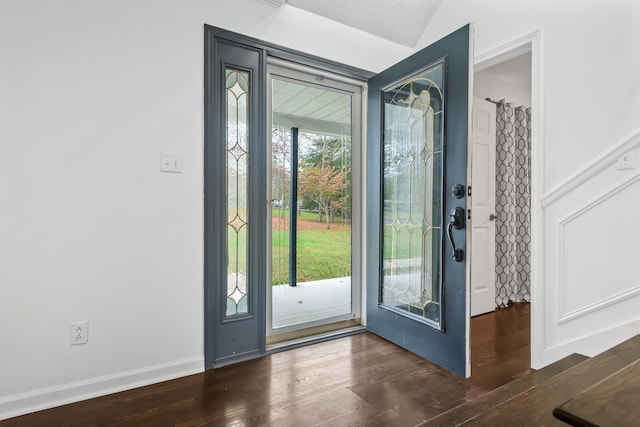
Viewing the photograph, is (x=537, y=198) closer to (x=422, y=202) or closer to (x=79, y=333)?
(x=422, y=202)

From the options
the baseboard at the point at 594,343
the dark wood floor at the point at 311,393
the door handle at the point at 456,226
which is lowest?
the dark wood floor at the point at 311,393

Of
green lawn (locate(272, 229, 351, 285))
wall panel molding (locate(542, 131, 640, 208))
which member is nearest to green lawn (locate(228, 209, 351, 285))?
green lawn (locate(272, 229, 351, 285))

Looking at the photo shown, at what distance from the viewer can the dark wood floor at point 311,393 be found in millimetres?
1644

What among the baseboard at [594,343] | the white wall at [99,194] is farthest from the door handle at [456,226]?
the white wall at [99,194]

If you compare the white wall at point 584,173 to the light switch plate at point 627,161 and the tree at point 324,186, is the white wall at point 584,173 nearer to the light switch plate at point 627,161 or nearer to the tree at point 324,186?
the light switch plate at point 627,161

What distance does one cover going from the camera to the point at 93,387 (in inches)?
72.3

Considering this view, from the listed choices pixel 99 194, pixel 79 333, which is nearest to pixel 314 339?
pixel 79 333

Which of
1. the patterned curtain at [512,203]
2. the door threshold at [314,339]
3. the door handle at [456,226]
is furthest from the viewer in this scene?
the patterned curtain at [512,203]

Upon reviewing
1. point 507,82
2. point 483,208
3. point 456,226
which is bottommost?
point 456,226

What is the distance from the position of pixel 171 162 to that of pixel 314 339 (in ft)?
5.24

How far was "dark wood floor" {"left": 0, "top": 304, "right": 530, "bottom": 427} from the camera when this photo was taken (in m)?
1.64

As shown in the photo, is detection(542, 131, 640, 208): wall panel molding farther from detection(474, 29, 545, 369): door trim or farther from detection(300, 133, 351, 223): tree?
detection(300, 133, 351, 223): tree

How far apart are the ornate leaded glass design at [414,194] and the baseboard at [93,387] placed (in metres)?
1.46

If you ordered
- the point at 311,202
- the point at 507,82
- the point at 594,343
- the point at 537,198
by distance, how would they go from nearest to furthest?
the point at 594,343
the point at 537,198
the point at 311,202
the point at 507,82
